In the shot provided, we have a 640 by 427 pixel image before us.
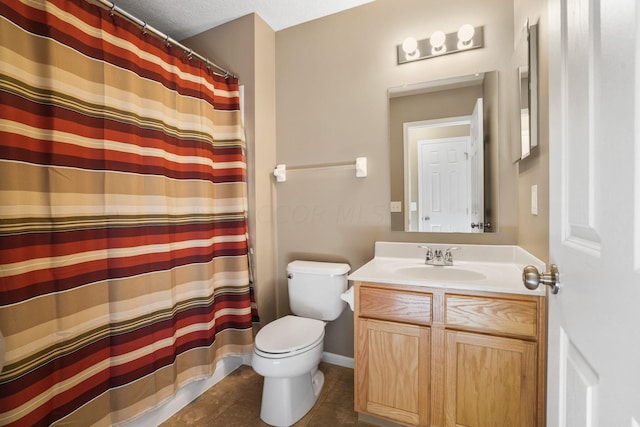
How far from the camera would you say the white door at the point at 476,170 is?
168 cm

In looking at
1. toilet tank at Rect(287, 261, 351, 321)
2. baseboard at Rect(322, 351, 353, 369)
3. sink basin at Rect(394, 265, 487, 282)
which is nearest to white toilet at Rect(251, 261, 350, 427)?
toilet tank at Rect(287, 261, 351, 321)

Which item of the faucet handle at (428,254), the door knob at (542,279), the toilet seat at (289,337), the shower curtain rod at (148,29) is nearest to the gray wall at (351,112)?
the faucet handle at (428,254)

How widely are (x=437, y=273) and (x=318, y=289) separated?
0.72m

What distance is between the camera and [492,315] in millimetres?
1211

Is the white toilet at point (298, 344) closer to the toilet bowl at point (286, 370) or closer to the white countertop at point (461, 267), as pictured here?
the toilet bowl at point (286, 370)

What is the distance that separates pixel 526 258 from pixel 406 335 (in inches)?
27.1

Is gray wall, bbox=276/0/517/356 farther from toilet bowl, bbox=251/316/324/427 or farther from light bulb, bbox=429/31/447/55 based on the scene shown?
toilet bowl, bbox=251/316/324/427

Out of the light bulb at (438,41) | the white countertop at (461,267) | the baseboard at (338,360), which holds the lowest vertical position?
the baseboard at (338,360)

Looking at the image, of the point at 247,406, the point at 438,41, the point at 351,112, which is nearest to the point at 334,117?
the point at 351,112

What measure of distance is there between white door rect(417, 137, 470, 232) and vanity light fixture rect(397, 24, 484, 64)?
52 cm

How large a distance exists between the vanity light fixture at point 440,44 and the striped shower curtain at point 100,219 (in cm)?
125

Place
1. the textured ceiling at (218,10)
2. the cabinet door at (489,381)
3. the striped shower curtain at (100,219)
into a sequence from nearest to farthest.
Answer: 1. the striped shower curtain at (100,219)
2. the cabinet door at (489,381)
3. the textured ceiling at (218,10)

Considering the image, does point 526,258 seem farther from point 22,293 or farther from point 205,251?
point 22,293

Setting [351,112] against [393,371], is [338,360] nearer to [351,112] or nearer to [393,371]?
[393,371]
